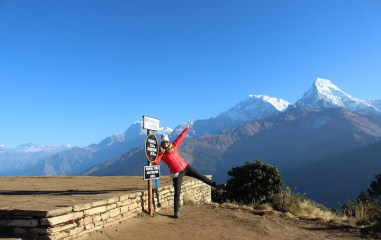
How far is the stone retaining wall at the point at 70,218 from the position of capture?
527 cm

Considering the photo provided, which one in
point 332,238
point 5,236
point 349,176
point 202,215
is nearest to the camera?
point 5,236

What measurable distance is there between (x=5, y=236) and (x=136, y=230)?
106 inches

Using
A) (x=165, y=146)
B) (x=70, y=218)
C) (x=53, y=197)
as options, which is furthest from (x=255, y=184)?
(x=70, y=218)

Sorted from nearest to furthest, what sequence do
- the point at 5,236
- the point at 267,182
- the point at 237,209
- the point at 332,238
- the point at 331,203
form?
the point at 5,236
the point at 332,238
the point at 237,209
the point at 267,182
the point at 331,203

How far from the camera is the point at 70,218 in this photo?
18.8 ft

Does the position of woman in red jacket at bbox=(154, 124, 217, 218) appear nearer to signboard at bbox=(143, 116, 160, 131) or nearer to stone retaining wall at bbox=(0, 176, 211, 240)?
signboard at bbox=(143, 116, 160, 131)

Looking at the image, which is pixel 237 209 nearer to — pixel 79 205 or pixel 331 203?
pixel 79 205

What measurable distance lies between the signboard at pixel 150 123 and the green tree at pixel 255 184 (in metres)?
14.8

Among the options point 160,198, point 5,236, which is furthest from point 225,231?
point 5,236

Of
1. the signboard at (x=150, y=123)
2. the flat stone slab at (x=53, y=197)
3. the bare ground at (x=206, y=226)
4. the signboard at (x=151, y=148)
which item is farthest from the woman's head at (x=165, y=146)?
the bare ground at (x=206, y=226)

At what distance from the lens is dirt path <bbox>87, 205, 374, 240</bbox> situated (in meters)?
6.67

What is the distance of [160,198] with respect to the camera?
9.59 m

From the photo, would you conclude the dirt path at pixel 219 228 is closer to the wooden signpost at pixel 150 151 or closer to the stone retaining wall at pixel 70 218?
the stone retaining wall at pixel 70 218

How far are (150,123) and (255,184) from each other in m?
17.6
